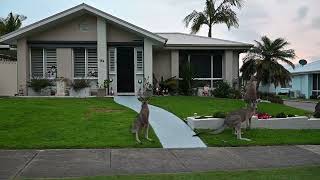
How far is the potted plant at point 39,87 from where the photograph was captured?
23.2 metres

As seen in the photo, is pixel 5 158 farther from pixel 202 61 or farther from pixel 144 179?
pixel 202 61

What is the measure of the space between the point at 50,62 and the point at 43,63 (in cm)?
35

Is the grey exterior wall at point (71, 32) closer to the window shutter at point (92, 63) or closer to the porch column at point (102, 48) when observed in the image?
the porch column at point (102, 48)

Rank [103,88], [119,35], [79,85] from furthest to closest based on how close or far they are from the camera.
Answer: [119,35] → [103,88] → [79,85]

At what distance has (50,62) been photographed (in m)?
24.2

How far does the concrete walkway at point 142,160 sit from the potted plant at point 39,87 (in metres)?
12.8

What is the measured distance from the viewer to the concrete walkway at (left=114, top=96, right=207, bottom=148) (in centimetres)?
1195

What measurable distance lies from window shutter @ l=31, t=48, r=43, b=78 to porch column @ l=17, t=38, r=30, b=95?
1.79 feet

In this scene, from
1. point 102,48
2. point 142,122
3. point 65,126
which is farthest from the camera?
point 102,48

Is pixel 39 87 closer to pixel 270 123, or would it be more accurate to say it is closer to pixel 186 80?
pixel 186 80

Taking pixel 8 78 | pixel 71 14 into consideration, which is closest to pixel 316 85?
pixel 71 14

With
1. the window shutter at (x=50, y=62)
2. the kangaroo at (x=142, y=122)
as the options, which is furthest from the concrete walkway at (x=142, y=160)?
the window shutter at (x=50, y=62)

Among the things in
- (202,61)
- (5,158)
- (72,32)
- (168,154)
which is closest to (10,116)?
(5,158)

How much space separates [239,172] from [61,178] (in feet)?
10.5
